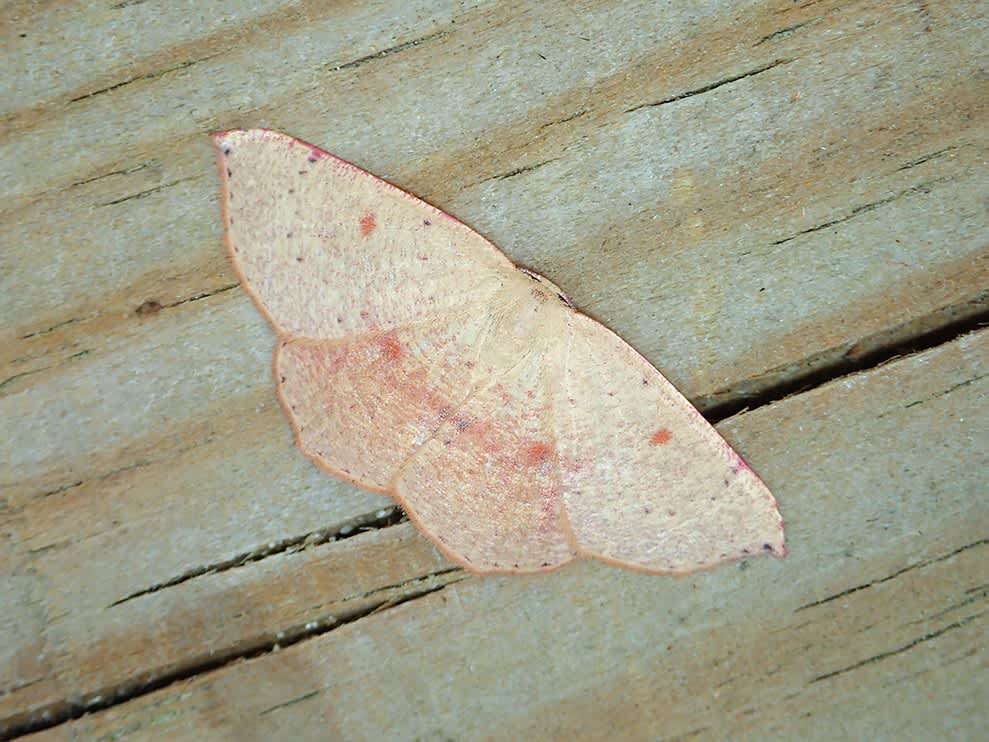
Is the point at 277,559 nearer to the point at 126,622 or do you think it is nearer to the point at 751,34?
the point at 126,622

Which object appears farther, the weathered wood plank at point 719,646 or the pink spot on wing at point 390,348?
the pink spot on wing at point 390,348

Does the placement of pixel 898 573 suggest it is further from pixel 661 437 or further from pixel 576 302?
pixel 576 302

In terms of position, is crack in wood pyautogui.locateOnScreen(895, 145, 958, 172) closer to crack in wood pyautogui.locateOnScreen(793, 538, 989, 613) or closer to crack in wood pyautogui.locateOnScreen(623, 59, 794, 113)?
crack in wood pyautogui.locateOnScreen(623, 59, 794, 113)

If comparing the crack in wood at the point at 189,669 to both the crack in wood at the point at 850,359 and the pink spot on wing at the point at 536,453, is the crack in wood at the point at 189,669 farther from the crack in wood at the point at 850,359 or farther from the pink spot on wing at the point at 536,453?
the crack in wood at the point at 850,359

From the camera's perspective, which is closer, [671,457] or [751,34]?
[671,457]

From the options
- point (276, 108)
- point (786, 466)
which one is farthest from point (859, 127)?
point (276, 108)

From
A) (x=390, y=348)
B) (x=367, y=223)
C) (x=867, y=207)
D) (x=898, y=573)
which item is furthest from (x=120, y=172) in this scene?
(x=898, y=573)

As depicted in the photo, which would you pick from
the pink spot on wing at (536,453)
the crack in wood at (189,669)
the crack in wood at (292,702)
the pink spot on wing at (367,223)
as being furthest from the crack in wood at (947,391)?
the crack in wood at (292,702)

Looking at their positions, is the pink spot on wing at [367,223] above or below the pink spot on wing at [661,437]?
above
